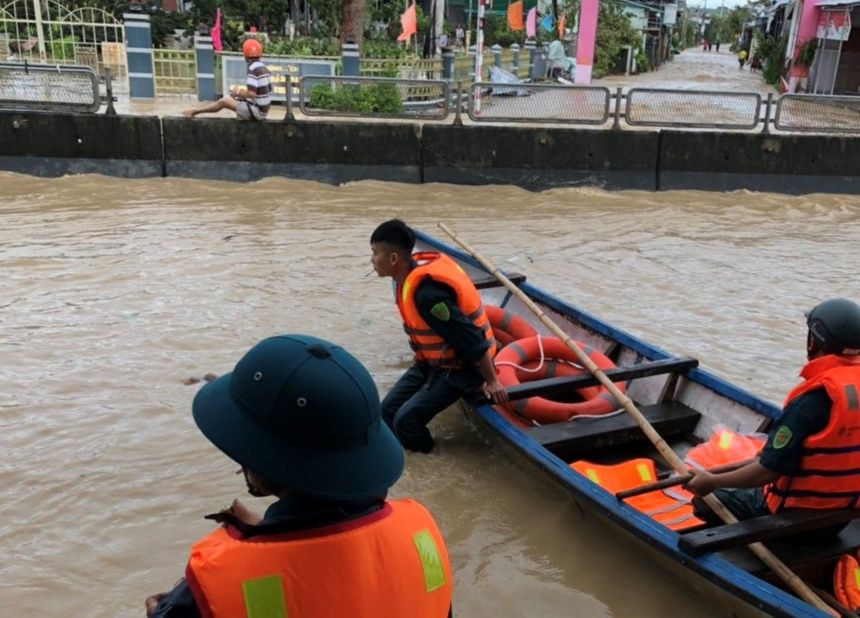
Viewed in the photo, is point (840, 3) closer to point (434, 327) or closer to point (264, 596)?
point (434, 327)

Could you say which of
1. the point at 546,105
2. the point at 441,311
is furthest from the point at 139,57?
the point at 441,311

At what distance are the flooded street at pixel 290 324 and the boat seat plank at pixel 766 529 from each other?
0.46 metres

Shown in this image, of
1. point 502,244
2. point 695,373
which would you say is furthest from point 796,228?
point 695,373

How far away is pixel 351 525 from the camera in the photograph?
5.46 feet

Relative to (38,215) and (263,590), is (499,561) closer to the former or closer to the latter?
(263,590)

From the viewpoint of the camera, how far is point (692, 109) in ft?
41.2

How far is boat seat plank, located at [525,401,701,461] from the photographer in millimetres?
4383

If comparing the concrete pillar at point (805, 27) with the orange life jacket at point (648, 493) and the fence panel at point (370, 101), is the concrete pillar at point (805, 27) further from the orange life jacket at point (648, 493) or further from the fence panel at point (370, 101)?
the orange life jacket at point (648, 493)

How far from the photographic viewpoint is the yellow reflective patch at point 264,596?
159 cm

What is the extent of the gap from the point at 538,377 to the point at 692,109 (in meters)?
8.77

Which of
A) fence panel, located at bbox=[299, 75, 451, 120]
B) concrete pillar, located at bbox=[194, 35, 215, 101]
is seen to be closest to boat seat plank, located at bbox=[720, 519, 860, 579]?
fence panel, located at bbox=[299, 75, 451, 120]

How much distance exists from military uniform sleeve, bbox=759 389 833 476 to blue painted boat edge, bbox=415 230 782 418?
93 cm

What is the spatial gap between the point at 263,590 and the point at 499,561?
2621mm

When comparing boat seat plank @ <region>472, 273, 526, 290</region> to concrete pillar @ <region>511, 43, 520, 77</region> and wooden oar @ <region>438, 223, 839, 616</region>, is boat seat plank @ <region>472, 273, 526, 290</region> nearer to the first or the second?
wooden oar @ <region>438, 223, 839, 616</region>
